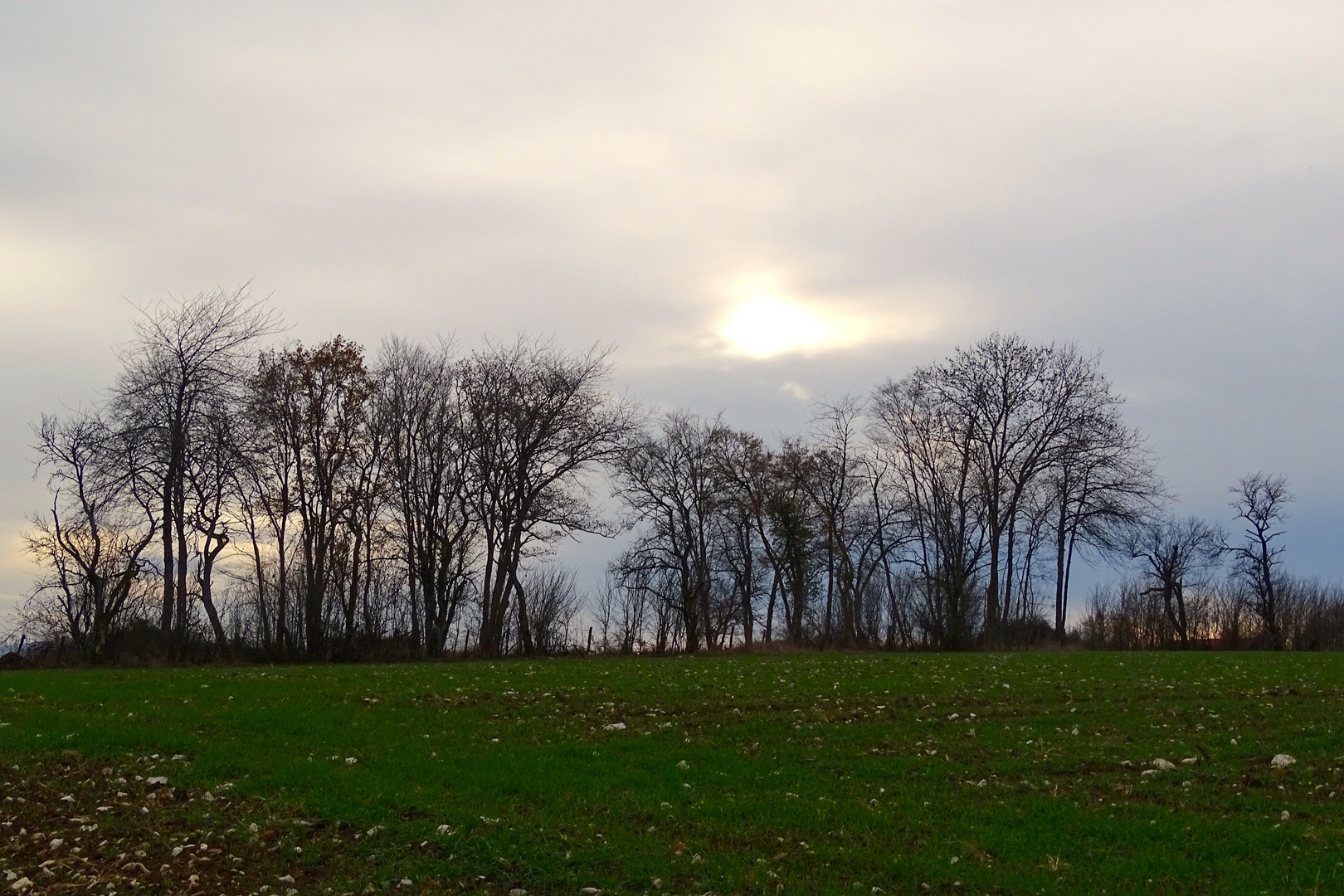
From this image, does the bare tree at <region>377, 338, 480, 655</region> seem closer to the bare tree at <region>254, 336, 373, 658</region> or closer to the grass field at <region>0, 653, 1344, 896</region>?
the bare tree at <region>254, 336, 373, 658</region>

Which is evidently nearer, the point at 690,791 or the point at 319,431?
the point at 690,791

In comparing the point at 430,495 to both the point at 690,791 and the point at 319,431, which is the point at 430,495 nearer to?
the point at 319,431

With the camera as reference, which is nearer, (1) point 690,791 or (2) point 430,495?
(1) point 690,791

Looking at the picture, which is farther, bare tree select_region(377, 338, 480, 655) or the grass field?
bare tree select_region(377, 338, 480, 655)

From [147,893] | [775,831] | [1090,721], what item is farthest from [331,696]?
[1090,721]

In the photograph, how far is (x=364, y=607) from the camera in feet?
157

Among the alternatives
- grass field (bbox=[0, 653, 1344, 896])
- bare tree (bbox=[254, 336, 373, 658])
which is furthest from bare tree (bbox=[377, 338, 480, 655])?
grass field (bbox=[0, 653, 1344, 896])

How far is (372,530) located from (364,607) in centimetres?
393

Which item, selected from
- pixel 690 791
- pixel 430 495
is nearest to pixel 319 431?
pixel 430 495

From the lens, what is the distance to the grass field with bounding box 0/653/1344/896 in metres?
8.48

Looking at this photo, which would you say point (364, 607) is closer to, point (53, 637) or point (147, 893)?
point (53, 637)

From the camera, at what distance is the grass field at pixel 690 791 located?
8.48 meters

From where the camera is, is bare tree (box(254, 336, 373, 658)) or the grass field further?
bare tree (box(254, 336, 373, 658))

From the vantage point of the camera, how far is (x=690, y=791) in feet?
36.3
